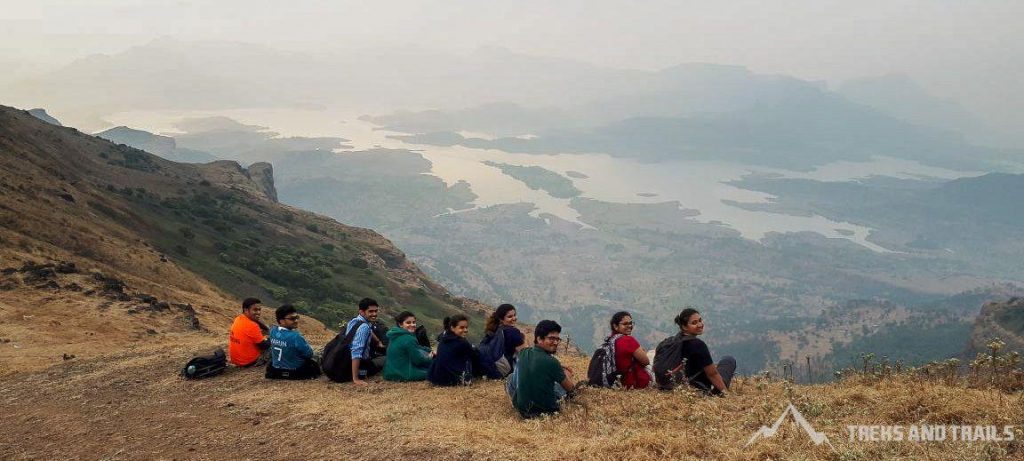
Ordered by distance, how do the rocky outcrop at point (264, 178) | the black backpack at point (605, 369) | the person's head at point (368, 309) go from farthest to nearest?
the rocky outcrop at point (264, 178), the person's head at point (368, 309), the black backpack at point (605, 369)

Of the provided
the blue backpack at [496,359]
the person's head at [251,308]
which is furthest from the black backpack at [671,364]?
the person's head at [251,308]

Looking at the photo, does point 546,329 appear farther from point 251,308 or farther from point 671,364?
point 251,308

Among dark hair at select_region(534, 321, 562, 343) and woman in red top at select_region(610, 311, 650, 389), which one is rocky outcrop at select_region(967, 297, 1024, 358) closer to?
woman in red top at select_region(610, 311, 650, 389)

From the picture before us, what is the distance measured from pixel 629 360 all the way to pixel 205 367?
10.2 metres

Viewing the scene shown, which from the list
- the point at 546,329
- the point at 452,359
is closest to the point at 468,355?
the point at 452,359

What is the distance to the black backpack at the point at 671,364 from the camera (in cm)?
1065

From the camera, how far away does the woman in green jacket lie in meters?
13.3

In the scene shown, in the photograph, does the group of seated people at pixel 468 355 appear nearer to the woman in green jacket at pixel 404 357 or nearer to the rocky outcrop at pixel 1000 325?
the woman in green jacket at pixel 404 357

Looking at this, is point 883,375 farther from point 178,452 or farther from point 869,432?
point 178,452

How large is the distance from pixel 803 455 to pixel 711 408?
8.27 feet

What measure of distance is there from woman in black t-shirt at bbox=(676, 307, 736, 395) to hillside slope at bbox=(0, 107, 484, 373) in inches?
755

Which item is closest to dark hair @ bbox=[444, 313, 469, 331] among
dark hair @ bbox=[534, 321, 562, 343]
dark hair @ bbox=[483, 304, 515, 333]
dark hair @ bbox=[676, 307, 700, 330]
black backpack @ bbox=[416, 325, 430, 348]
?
dark hair @ bbox=[483, 304, 515, 333]

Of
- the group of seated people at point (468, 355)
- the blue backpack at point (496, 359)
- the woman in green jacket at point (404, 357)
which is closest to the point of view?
the group of seated people at point (468, 355)

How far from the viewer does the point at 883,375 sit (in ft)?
36.4
